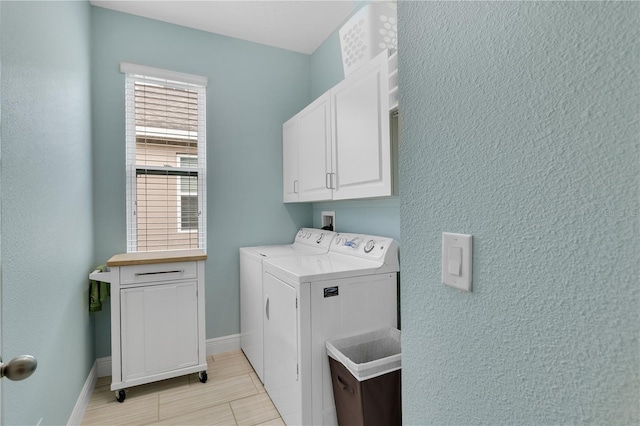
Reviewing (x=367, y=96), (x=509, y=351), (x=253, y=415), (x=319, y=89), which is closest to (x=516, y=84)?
(x=509, y=351)

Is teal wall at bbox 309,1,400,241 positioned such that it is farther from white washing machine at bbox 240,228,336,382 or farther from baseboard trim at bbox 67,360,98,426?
baseboard trim at bbox 67,360,98,426

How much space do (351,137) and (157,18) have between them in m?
1.96

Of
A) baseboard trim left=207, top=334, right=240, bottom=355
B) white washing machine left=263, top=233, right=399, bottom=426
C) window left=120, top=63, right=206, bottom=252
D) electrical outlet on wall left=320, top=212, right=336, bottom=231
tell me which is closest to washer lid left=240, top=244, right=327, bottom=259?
electrical outlet on wall left=320, top=212, right=336, bottom=231

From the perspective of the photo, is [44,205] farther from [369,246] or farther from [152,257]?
[369,246]

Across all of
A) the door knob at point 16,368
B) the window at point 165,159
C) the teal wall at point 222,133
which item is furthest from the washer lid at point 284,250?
the door knob at point 16,368

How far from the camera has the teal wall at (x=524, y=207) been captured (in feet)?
1.30

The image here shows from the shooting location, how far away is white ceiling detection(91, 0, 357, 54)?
2.36m

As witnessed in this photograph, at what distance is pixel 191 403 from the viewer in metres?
2.04

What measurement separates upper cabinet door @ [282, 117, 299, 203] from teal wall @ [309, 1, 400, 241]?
0.32 m

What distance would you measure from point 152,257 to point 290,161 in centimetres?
133

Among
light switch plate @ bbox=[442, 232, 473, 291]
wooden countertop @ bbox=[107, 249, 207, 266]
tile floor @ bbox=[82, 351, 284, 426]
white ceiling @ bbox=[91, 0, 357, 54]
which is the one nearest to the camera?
light switch plate @ bbox=[442, 232, 473, 291]

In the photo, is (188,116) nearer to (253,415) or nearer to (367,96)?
(367,96)

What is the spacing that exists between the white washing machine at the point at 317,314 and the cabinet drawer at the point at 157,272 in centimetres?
62

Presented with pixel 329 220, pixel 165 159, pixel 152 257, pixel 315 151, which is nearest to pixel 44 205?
pixel 152 257
